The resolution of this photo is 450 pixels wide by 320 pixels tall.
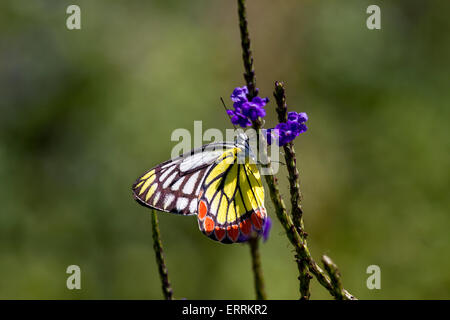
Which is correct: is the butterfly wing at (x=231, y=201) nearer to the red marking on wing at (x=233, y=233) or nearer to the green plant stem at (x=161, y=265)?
the red marking on wing at (x=233, y=233)

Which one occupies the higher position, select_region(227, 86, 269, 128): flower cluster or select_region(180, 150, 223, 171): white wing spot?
select_region(227, 86, 269, 128): flower cluster

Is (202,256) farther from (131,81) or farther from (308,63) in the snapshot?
(308,63)

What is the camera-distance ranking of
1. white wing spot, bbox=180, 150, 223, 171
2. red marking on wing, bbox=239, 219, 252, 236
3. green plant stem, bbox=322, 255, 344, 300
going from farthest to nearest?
white wing spot, bbox=180, 150, 223, 171 → red marking on wing, bbox=239, 219, 252, 236 → green plant stem, bbox=322, 255, 344, 300

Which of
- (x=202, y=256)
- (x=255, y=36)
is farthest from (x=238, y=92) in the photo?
(x=255, y=36)

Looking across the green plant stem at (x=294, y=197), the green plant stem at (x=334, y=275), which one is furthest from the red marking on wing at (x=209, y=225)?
the green plant stem at (x=334, y=275)

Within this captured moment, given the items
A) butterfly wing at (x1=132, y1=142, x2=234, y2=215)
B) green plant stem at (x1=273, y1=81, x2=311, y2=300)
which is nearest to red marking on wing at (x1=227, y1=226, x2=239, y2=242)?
butterfly wing at (x1=132, y1=142, x2=234, y2=215)

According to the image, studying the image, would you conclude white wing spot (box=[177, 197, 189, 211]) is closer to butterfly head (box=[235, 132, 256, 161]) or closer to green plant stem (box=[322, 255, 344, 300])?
butterfly head (box=[235, 132, 256, 161])
